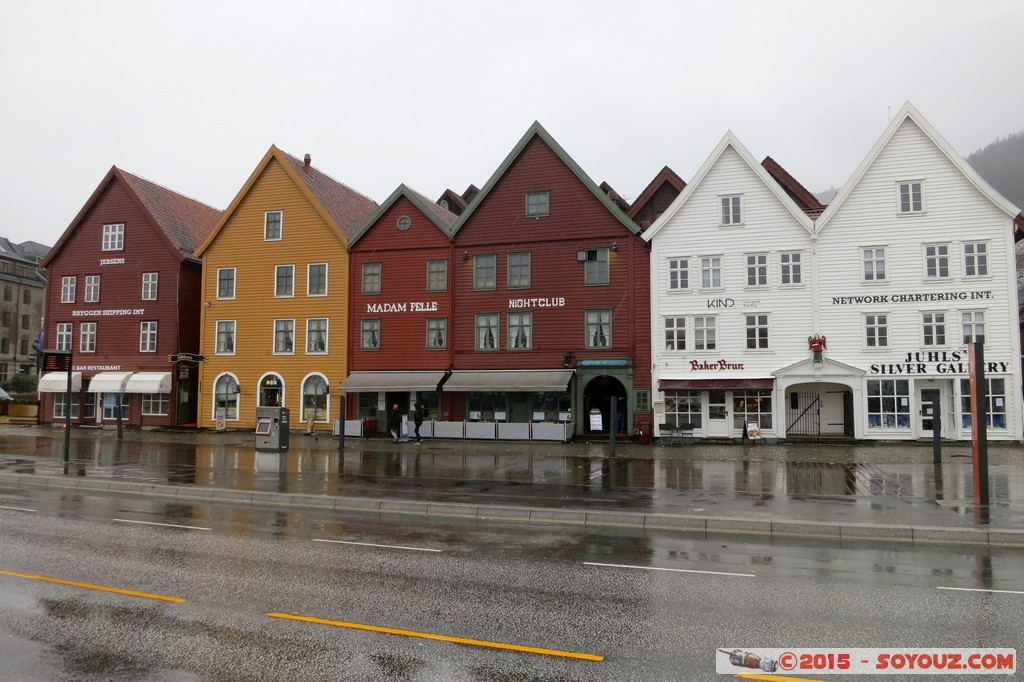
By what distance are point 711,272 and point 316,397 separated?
66.7ft

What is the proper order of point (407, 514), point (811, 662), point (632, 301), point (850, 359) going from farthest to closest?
point (632, 301) < point (850, 359) < point (407, 514) < point (811, 662)

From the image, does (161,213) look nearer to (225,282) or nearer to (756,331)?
(225,282)

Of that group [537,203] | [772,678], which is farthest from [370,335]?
[772,678]

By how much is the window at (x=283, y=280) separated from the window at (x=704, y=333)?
20.6 metres

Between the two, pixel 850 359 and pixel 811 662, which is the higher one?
pixel 850 359

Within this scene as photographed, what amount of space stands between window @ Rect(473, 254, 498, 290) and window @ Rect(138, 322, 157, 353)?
61.9 feet

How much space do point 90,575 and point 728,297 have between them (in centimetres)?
2723

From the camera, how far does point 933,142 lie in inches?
1150

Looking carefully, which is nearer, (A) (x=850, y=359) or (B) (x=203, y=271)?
(A) (x=850, y=359)

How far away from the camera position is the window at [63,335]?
4094 centimetres

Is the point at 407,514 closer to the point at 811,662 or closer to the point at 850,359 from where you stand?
the point at 811,662

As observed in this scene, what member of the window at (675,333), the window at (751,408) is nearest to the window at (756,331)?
the window at (751,408)

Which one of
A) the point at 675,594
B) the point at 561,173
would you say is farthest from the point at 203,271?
the point at 675,594

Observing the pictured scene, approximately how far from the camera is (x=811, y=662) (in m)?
5.80
